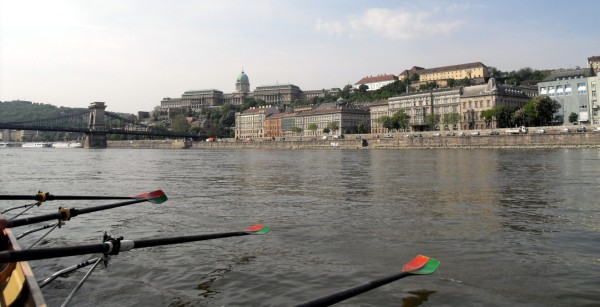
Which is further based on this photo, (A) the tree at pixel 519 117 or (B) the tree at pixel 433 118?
(B) the tree at pixel 433 118

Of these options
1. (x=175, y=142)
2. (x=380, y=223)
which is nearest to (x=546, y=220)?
(x=380, y=223)

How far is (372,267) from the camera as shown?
26.4 feet

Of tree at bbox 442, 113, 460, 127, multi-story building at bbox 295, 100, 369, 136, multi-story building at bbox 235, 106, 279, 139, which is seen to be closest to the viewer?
tree at bbox 442, 113, 460, 127

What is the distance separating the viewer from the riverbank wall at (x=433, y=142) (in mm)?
69250

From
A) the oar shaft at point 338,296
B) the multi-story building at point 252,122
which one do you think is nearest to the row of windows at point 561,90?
the multi-story building at point 252,122

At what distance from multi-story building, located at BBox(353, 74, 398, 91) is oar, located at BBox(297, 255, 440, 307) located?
18084 cm

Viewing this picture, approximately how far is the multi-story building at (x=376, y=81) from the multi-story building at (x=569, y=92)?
88498 millimetres

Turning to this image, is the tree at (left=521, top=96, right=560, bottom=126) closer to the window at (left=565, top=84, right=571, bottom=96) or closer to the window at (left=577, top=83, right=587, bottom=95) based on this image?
the window at (left=577, top=83, right=587, bottom=95)

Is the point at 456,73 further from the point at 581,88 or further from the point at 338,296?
the point at 338,296

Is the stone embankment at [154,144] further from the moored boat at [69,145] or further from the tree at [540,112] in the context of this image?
the tree at [540,112]

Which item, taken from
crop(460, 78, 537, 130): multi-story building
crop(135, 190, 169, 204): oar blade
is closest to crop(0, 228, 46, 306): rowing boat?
crop(135, 190, 169, 204): oar blade

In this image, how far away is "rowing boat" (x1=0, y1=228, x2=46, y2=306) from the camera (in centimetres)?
458

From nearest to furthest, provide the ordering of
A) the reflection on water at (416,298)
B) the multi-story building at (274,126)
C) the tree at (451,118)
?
the reflection on water at (416,298)
the tree at (451,118)
the multi-story building at (274,126)

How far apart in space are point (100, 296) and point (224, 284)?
70.1 inches
